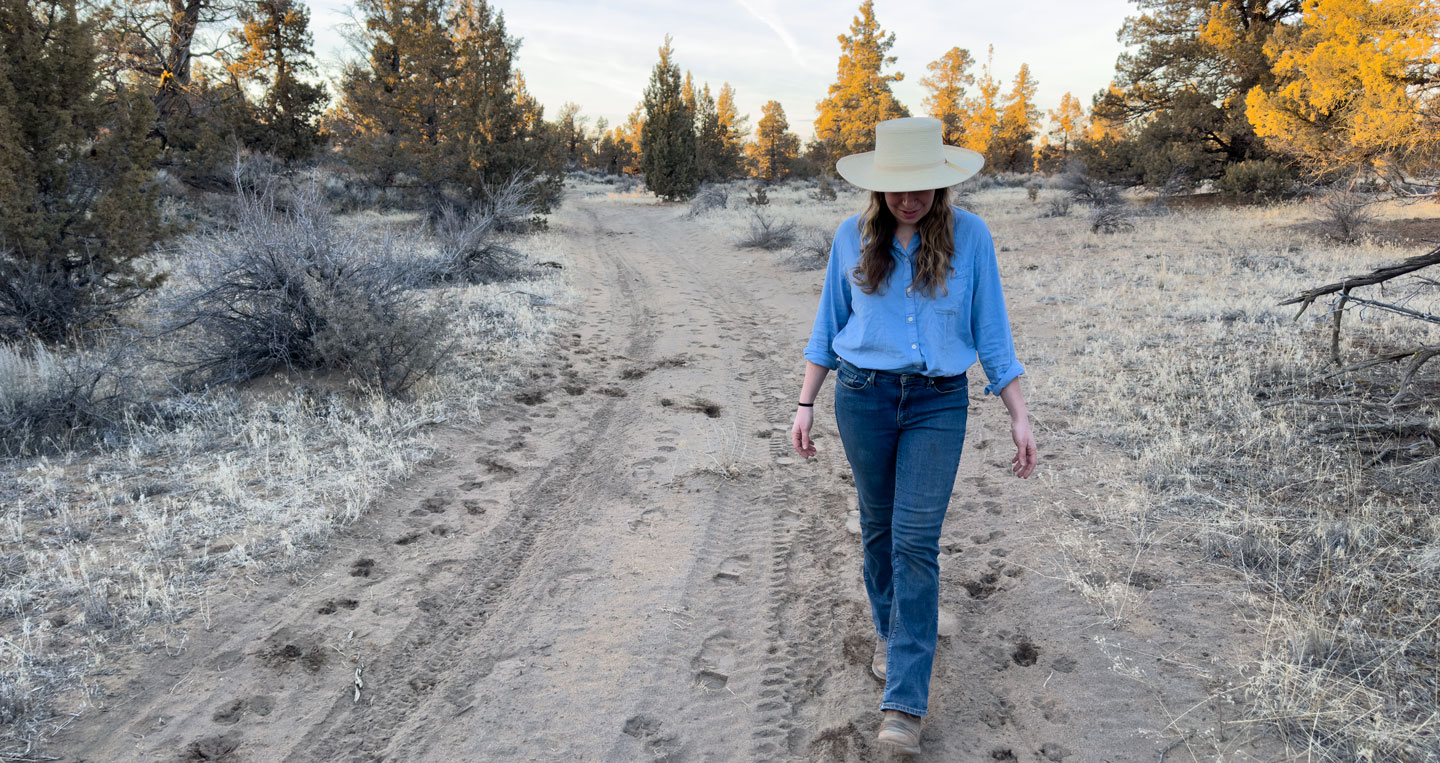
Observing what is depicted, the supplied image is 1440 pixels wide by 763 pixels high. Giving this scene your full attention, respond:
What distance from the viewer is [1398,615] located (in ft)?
8.71

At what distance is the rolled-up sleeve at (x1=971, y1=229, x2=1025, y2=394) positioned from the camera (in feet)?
7.34

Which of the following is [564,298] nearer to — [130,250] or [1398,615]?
[130,250]

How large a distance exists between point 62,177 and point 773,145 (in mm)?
47761

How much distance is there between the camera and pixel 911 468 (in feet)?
7.40

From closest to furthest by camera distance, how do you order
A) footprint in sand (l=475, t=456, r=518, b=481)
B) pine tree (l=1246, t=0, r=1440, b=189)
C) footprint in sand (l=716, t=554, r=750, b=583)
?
footprint in sand (l=716, t=554, r=750, b=583)
footprint in sand (l=475, t=456, r=518, b=481)
pine tree (l=1246, t=0, r=1440, b=189)

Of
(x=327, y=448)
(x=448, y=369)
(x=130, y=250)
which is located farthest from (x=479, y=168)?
(x=327, y=448)

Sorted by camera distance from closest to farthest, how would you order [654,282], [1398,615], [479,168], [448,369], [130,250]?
1. [1398,615]
2. [448,369]
3. [130,250]
4. [654,282]
5. [479,168]

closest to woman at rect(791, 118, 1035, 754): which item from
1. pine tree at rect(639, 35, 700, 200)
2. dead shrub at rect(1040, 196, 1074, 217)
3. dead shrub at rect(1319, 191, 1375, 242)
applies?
dead shrub at rect(1319, 191, 1375, 242)

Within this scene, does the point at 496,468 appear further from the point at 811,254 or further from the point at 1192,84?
the point at 1192,84

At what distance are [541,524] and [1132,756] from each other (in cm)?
280

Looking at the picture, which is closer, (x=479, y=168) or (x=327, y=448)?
(x=327, y=448)

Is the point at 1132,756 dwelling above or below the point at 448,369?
below

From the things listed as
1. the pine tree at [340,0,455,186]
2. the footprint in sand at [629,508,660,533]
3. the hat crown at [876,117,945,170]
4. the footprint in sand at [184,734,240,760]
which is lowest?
the footprint in sand at [184,734,240,760]

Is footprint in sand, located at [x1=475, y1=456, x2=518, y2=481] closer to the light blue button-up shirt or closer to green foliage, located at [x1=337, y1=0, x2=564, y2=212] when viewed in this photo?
the light blue button-up shirt
